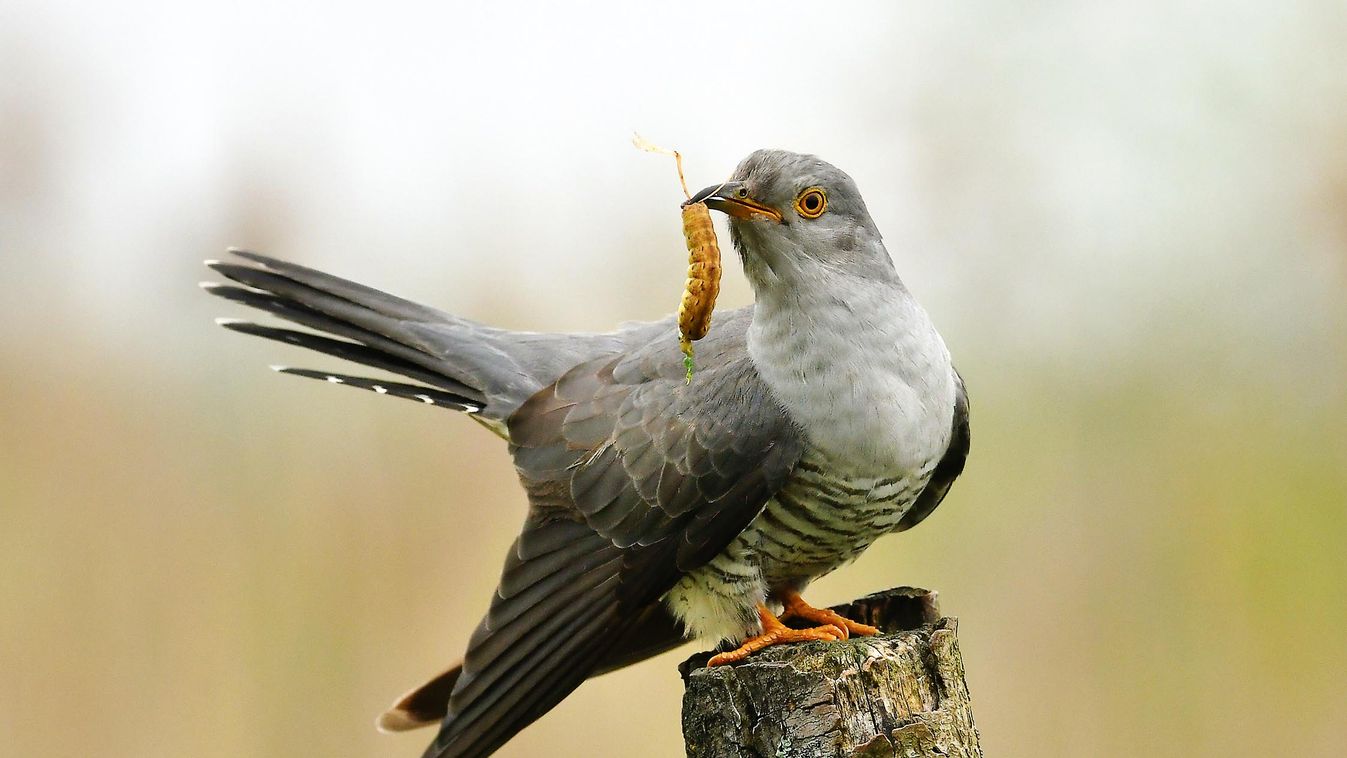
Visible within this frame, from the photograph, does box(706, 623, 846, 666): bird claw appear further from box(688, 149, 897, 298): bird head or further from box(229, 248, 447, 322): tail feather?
box(229, 248, 447, 322): tail feather

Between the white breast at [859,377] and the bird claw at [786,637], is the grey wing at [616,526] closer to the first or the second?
the white breast at [859,377]

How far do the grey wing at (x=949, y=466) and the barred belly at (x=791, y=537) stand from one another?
0.18 metres

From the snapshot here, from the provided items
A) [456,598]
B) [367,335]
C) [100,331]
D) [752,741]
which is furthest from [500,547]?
[752,741]

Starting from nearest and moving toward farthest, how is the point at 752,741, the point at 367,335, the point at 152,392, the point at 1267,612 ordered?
the point at 752,741 < the point at 367,335 < the point at 1267,612 < the point at 152,392

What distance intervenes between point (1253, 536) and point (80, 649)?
154 inches

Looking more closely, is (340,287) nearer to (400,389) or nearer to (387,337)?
(387,337)

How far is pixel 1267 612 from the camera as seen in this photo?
4.09m

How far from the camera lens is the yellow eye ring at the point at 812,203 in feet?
9.42

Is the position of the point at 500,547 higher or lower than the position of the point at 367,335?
lower

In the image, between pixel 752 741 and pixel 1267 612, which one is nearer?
pixel 752 741

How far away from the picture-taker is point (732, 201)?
278cm

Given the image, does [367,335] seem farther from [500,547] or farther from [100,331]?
[100,331]

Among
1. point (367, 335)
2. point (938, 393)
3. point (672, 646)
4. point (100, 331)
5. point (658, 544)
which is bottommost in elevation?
point (672, 646)

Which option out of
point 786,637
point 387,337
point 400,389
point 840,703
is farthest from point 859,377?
point 387,337
